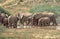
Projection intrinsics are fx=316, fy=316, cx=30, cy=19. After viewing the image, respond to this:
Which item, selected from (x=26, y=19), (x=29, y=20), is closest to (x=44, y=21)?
(x=29, y=20)

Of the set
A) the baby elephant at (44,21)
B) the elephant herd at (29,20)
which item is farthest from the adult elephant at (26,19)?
the baby elephant at (44,21)

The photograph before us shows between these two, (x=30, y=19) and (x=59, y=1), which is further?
(x=59, y=1)

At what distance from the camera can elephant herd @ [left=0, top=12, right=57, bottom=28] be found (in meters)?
21.9

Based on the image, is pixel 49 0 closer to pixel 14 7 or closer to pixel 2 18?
pixel 14 7

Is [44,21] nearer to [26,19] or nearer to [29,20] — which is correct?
[29,20]

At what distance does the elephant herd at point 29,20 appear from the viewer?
2194 centimetres

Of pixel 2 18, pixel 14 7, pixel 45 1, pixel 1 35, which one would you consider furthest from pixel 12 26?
pixel 45 1

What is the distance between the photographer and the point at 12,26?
21.7 m

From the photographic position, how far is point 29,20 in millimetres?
22938

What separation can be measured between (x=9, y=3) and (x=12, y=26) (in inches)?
668

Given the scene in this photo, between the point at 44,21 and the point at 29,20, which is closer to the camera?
the point at 44,21

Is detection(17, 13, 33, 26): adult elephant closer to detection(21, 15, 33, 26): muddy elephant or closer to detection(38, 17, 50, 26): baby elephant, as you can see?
detection(21, 15, 33, 26): muddy elephant

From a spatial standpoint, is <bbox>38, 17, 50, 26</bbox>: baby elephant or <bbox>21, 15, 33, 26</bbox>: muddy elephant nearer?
<bbox>38, 17, 50, 26</bbox>: baby elephant

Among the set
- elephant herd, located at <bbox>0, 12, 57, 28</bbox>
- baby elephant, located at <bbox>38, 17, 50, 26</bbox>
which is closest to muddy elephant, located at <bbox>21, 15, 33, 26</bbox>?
elephant herd, located at <bbox>0, 12, 57, 28</bbox>
